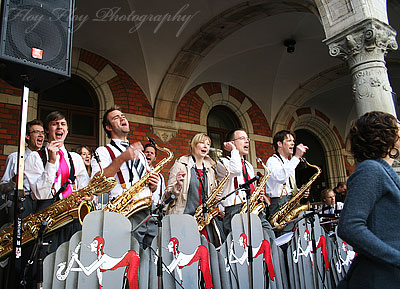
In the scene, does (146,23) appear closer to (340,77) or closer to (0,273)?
→ (0,273)

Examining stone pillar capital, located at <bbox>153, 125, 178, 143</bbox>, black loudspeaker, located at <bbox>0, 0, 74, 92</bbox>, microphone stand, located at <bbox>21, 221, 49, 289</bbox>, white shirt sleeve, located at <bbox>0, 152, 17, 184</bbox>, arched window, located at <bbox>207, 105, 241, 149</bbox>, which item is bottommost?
microphone stand, located at <bbox>21, 221, 49, 289</bbox>

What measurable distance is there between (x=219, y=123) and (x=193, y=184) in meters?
5.78

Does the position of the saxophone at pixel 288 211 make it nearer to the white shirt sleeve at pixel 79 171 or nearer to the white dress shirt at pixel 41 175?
the white shirt sleeve at pixel 79 171

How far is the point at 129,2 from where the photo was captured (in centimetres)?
707

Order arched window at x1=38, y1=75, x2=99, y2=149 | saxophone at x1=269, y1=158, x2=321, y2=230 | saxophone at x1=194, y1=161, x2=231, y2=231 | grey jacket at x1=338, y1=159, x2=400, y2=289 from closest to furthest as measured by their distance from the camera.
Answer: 1. grey jacket at x1=338, y1=159, x2=400, y2=289
2. saxophone at x1=194, y1=161, x2=231, y2=231
3. saxophone at x1=269, y1=158, x2=321, y2=230
4. arched window at x1=38, y1=75, x2=99, y2=149

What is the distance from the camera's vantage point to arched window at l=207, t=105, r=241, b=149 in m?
9.91

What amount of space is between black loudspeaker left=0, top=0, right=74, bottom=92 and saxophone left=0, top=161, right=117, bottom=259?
3.17ft

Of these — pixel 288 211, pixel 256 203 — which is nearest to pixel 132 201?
pixel 256 203

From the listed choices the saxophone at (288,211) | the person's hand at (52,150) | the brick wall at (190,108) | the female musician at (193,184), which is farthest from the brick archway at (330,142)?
the person's hand at (52,150)

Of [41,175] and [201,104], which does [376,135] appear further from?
[201,104]

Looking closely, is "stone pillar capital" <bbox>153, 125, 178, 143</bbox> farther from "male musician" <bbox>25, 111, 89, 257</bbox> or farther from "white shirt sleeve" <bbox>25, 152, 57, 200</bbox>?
"white shirt sleeve" <bbox>25, 152, 57, 200</bbox>

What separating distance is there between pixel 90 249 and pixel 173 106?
20.0ft

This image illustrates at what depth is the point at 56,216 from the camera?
10.4 ft

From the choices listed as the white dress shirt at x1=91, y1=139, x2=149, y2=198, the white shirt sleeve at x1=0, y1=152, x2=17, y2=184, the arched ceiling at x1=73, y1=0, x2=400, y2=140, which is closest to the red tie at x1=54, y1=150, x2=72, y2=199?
the white dress shirt at x1=91, y1=139, x2=149, y2=198
